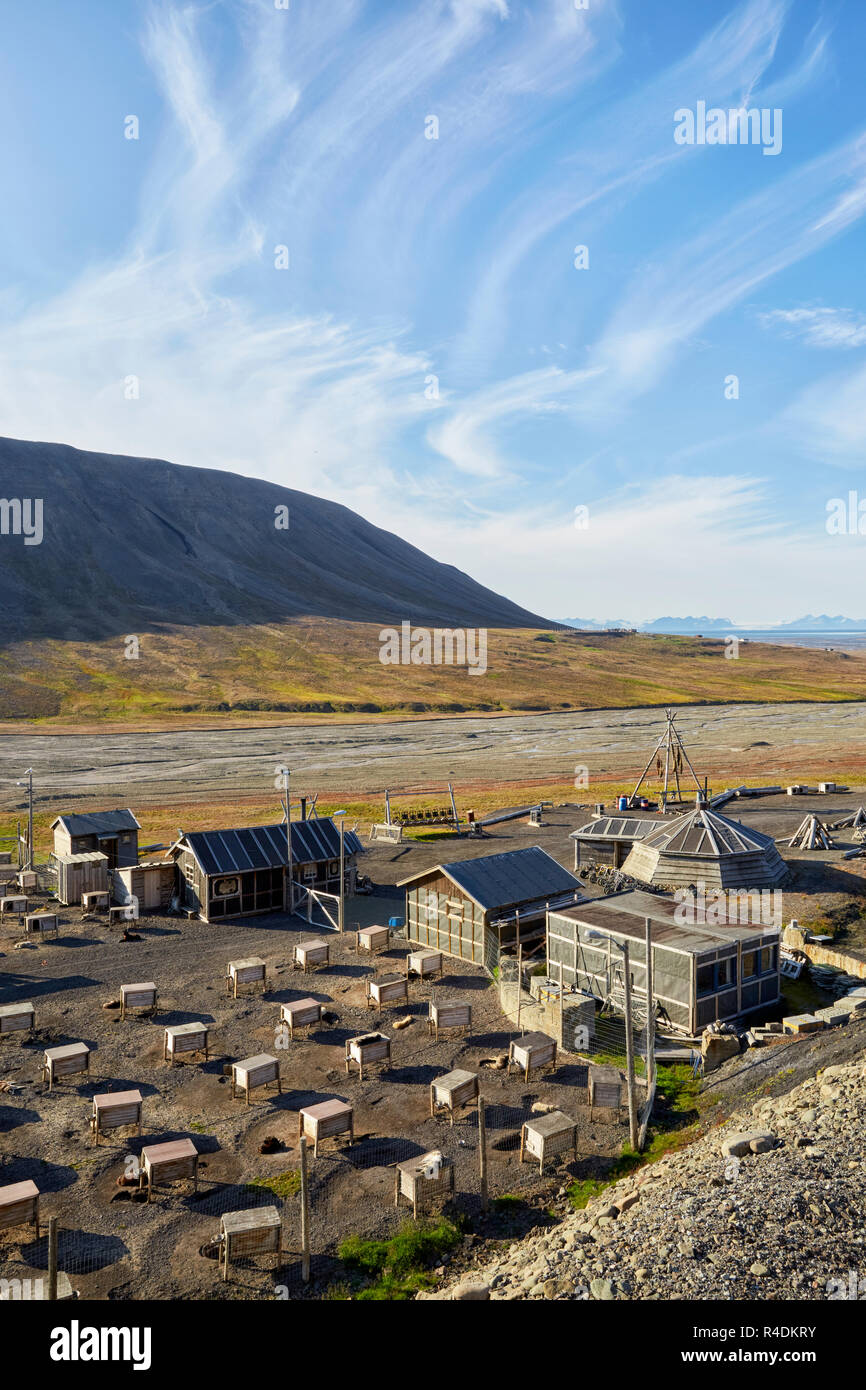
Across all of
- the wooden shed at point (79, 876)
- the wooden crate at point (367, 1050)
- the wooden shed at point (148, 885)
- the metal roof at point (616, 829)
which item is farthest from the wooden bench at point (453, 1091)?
the metal roof at point (616, 829)

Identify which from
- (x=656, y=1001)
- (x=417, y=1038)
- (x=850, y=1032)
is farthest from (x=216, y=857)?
(x=850, y=1032)

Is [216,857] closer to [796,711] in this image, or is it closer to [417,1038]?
[417,1038]

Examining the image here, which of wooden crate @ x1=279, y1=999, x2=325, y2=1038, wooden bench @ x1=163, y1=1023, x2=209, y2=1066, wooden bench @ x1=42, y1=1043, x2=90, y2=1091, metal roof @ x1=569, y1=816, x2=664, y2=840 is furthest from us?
metal roof @ x1=569, y1=816, x2=664, y2=840

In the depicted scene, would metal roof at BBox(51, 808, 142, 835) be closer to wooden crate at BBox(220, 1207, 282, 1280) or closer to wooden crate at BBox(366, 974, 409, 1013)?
wooden crate at BBox(366, 974, 409, 1013)

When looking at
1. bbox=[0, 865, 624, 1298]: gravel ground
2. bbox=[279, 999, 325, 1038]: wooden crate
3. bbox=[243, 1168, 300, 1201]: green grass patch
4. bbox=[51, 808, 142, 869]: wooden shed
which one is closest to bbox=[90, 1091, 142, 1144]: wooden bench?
bbox=[0, 865, 624, 1298]: gravel ground
